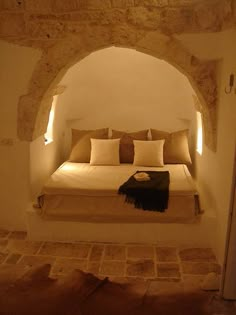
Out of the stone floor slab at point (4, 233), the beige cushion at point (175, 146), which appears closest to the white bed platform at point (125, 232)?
the stone floor slab at point (4, 233)

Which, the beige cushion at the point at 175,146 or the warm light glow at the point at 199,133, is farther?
the beige cushion at the point at 175,146

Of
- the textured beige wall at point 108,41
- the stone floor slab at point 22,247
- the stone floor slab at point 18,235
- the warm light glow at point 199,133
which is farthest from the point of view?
the warm light glow at point 199,133

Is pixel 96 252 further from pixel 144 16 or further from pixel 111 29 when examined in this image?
pixel 144 16

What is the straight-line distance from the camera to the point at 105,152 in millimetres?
4730

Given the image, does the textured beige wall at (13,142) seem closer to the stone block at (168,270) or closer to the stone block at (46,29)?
the stone block at (46,29)

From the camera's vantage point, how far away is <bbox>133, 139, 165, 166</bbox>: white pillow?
4680mm

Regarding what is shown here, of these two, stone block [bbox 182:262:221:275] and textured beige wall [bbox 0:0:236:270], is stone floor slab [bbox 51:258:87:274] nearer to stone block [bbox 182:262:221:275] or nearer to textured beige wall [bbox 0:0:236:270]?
stone block [bbox 182:262:221:275]

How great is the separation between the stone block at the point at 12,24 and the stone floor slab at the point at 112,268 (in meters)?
2.46

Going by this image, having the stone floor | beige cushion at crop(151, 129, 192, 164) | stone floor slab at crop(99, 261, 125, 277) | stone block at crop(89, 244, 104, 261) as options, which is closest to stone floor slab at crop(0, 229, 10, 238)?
the stone floor

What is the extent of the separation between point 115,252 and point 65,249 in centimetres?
52

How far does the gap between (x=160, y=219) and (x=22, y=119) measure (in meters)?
1.82

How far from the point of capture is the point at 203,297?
274 cm

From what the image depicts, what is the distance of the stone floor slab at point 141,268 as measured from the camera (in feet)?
10.2

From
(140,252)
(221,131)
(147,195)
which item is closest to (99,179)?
(147,195)
